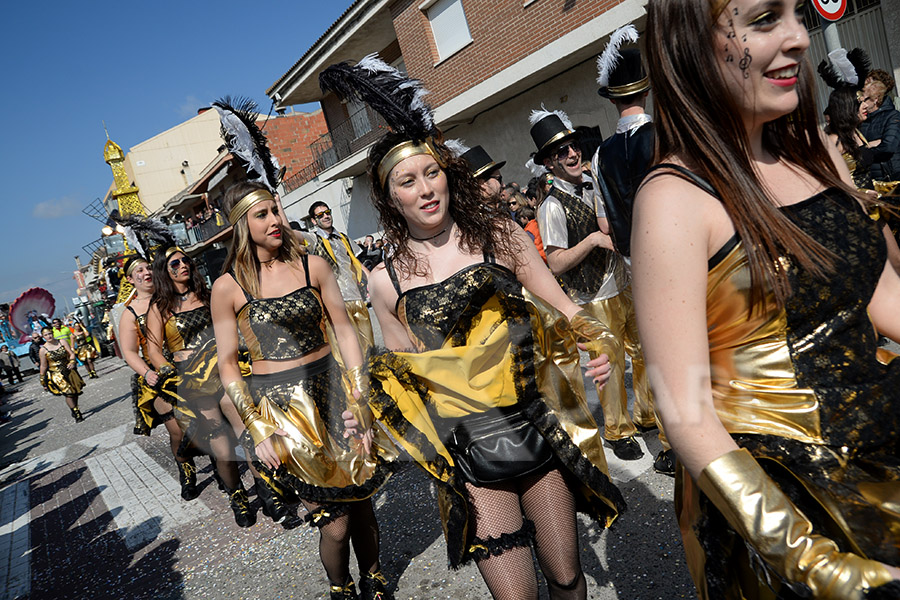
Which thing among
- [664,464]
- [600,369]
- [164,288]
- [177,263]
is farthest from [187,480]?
[600,369]

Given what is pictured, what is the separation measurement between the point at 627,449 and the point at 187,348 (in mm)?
3957

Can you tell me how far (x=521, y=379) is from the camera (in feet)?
7.31

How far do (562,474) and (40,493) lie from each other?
7755mm

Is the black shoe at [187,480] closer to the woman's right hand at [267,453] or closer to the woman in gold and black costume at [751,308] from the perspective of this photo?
the woman's right hand at [267,453]

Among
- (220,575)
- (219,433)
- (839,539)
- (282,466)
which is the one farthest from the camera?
(219,433)

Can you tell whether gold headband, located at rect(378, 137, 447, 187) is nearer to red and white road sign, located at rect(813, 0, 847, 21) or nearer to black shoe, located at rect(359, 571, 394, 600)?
black shoe, located at rect(359, 571, 394, 600)

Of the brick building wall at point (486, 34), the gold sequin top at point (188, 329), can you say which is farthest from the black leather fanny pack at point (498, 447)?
the brick building wall at point (486, 34)

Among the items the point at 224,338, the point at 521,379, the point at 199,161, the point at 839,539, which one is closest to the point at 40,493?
the point at 224,338

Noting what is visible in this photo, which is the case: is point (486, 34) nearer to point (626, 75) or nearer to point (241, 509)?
point (626, 75)

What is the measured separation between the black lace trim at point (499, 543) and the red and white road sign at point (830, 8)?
5435 millimetres

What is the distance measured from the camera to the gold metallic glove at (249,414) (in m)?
2.99

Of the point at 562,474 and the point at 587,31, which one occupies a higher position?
the point at 587,31

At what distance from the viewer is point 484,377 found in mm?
2191

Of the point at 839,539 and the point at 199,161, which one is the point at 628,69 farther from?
the point at 199,161
